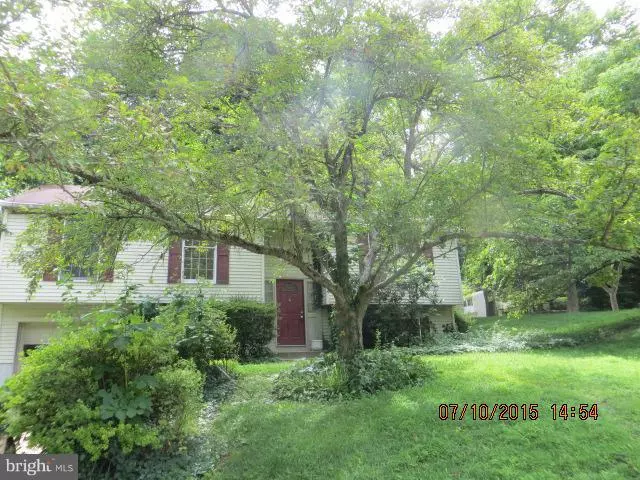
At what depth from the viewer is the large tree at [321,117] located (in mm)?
5164

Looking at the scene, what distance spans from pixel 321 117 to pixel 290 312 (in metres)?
8.87

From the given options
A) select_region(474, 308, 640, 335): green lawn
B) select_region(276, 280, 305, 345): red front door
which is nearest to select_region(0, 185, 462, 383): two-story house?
select_region(276, 280, 305, 345): red front door

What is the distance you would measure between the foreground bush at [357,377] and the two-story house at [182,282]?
12.9 ft

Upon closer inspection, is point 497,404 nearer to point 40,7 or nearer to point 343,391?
point 343,391

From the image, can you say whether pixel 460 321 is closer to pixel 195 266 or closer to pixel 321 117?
pixel 195 266

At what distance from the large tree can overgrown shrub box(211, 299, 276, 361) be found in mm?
4630

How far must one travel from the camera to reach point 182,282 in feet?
42.8

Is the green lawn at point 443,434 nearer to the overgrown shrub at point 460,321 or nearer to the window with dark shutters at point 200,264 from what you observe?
the window with dark shutters at point 200,264

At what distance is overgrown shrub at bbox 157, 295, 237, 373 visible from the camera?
6922 mm

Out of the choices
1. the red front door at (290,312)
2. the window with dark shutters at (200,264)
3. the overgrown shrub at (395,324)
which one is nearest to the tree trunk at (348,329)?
the overgrown shrub at (395,324)

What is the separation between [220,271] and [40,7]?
1001 centimetres

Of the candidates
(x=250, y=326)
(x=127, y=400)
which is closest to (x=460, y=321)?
(x=250, y=326)

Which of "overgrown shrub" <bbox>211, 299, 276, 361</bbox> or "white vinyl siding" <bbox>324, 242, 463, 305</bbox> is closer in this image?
"overgrown shrub" <bbox>211, 299, 276, 361</bbox>

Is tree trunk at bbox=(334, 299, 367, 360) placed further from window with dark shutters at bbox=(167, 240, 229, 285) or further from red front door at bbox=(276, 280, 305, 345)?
red front door at bbox=(276, 280, 305, 345)
